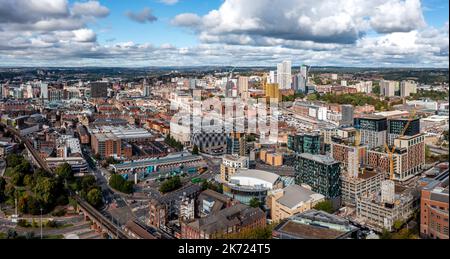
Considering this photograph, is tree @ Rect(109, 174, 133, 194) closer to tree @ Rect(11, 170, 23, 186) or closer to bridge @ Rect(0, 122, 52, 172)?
tree @ Rect(11, 170, 23, 186)

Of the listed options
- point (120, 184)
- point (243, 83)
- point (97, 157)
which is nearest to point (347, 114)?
point (243, 83)

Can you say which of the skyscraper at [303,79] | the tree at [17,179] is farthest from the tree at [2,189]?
the skyscraper at [303,79]

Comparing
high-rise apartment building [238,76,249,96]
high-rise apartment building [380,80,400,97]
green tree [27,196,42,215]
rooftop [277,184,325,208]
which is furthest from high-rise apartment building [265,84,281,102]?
green tree [27,196,42,215]

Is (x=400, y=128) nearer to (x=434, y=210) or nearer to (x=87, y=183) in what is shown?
(x=434, y=210)

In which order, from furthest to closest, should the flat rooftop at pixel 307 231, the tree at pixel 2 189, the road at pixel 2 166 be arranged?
the road at pixel 2 166 → the tree at pixel 2 189 → the flat rooftop at pixel 307 231

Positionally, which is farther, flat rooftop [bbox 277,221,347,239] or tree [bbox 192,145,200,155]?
tree [bbox 192,145,200,155]

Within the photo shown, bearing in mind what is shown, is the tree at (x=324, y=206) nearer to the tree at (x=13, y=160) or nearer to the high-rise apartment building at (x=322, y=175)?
the high-rise apartment building at (x=322, y=175)

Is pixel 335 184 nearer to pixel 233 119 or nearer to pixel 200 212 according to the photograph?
pixel 200 212
